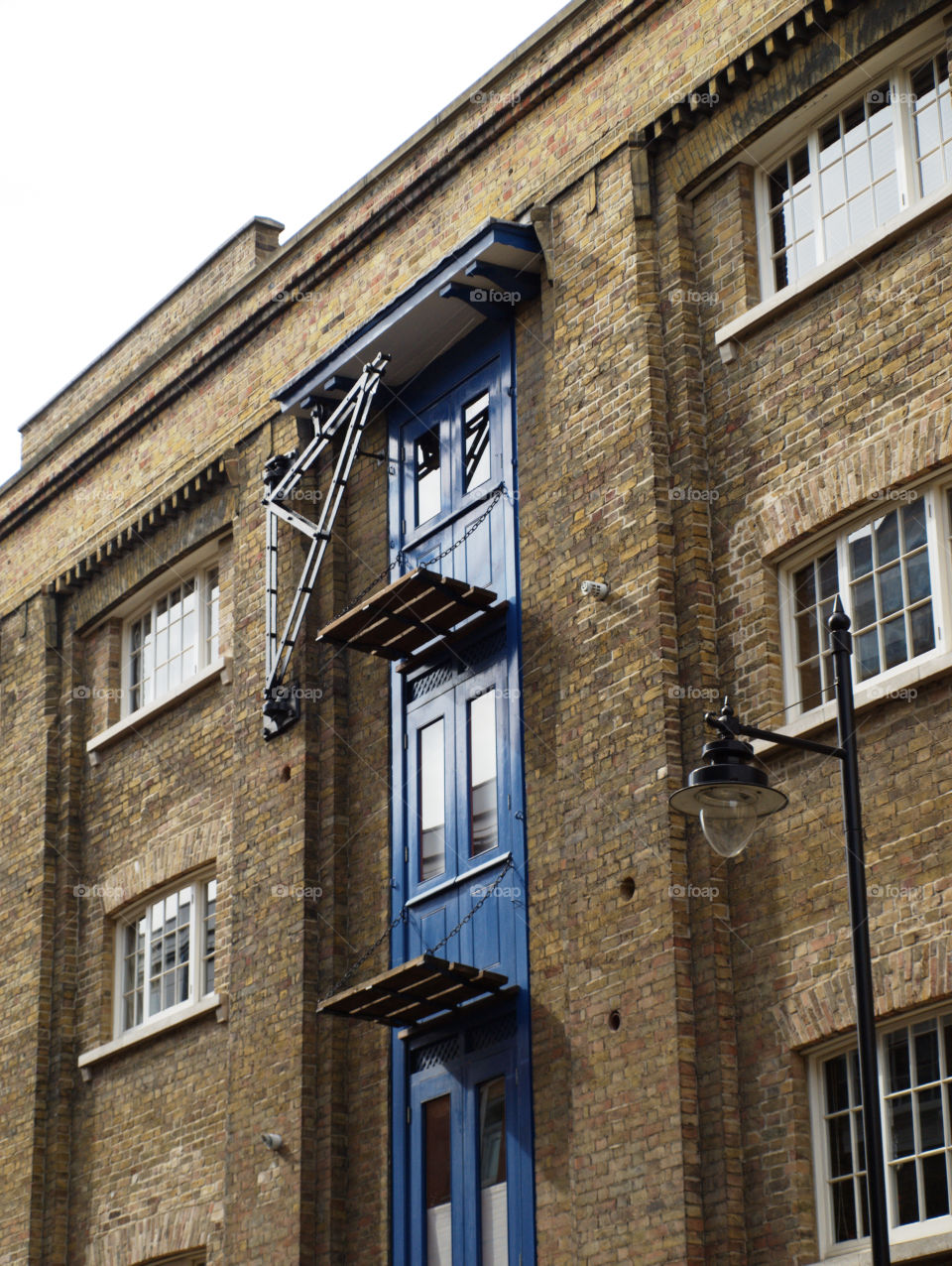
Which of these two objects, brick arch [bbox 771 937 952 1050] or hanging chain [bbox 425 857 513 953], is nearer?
brick arch [bbox 771 937 952 1050]

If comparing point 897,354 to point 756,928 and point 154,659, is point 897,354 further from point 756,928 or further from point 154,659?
point 154,659

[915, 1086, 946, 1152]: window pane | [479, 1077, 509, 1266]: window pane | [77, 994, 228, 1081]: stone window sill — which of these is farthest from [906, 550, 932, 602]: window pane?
[77, 994, 228, 1081]: stone window sill

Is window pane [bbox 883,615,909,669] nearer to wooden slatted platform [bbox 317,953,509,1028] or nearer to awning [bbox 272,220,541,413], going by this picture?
wooden slatted platform [bbox 317,953,509,1028]

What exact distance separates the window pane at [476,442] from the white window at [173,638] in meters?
4.28

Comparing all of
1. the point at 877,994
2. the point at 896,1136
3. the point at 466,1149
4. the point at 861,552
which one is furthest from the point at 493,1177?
the point at 861,552

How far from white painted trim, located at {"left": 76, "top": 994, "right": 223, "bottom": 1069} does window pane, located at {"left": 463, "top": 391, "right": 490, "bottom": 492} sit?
5.61 metres

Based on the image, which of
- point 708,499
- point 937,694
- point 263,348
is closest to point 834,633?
point 937,694

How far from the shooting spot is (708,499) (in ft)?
50.3

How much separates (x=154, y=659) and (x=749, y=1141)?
1111 cm

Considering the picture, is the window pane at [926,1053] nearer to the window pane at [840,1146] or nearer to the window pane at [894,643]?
the window pane at [840,1146]

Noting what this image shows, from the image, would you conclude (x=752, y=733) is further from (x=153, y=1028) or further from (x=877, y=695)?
(x=153, y=1028)

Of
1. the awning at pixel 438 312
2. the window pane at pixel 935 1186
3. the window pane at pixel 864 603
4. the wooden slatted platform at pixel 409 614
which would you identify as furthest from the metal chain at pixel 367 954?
the window pane at pixel 935 1186

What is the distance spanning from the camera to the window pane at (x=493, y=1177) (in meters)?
15.4

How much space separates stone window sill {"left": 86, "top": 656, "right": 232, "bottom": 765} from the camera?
20531mm
